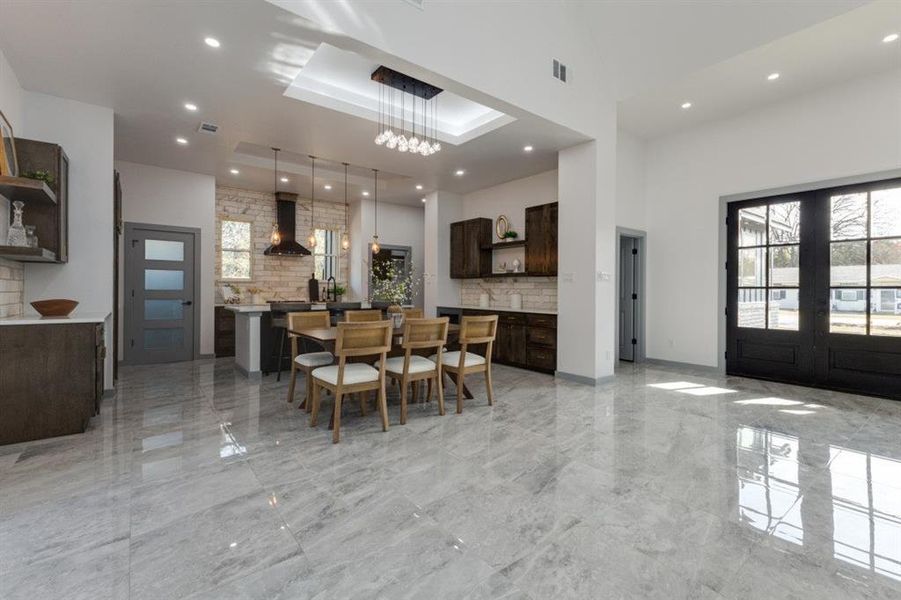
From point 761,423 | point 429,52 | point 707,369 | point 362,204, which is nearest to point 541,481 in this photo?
point 761,423

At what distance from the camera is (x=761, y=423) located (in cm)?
370

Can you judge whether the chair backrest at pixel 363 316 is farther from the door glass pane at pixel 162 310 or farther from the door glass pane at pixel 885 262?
the door glass pane at pixel 885 262

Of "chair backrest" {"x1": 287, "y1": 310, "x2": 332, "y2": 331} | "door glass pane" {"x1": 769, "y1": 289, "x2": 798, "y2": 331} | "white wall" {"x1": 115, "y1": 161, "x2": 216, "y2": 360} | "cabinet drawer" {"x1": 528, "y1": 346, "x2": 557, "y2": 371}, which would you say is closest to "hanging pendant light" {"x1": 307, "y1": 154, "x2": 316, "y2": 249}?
"white wall" {"x1": 115, "y1": 161, "x2": 216, "y2": 360}

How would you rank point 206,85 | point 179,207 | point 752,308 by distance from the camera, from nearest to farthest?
1. point 206,85
2. point 752,308
3. point 179,207

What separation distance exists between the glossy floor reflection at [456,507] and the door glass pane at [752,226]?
266 cm

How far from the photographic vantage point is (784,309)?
5.38 meters

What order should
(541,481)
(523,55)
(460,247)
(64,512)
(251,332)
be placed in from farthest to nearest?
(460,247) < (251,332) < (523,55) < (541,481) < (64,512)

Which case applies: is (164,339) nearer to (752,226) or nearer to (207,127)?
(207,127)

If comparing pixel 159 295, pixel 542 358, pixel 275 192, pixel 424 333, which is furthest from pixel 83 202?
pixel 542 358

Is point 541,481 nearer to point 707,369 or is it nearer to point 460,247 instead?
point 707,369

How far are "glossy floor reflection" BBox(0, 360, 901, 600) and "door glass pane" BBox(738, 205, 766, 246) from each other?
266 centimetres

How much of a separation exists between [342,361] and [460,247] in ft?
15.6

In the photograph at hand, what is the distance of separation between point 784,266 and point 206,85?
698cm

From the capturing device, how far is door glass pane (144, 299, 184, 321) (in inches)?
251
